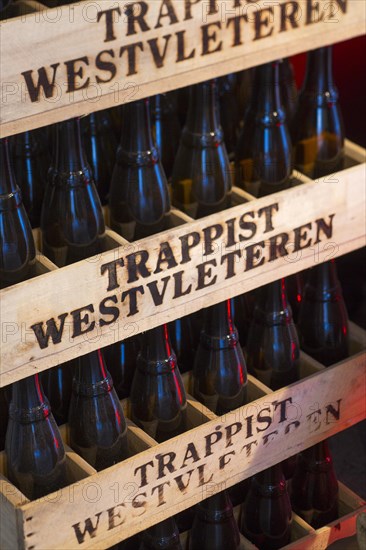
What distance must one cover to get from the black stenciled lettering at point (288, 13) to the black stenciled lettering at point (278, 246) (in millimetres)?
265

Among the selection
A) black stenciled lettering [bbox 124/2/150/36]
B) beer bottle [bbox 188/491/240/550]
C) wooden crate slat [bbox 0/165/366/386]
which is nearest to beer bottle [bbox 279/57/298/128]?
wooden crate slat [bbox 0/165/366/386]

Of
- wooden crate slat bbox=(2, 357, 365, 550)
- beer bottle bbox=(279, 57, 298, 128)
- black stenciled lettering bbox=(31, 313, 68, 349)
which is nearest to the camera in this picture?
black stenciled lettering bbox=(31, 313, 68, 349)

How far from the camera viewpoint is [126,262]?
127 cm

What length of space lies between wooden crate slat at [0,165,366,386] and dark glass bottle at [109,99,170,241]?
100 millimetres

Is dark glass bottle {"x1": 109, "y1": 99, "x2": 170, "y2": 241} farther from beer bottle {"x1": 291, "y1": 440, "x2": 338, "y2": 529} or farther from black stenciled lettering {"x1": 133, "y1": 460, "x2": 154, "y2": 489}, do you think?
beer bottle {"x1": 291, "y1": 440, "x2": 338, "y2": 529}

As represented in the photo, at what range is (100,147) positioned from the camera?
4.92 feet

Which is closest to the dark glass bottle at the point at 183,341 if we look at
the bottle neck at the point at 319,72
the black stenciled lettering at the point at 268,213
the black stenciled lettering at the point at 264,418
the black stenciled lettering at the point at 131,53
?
the black stenciled lettering at the point at 264,418

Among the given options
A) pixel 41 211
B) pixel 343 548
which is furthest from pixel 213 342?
pixel 343 548

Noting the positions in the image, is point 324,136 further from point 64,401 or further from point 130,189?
point 64,401

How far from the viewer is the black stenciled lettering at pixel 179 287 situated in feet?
4.33

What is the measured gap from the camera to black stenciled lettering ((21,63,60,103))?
3.68ft

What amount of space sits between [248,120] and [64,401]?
1.56 feet

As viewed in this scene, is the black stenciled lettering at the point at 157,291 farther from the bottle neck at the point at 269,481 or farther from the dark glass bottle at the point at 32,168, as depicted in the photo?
the bottle neck at the point at 269,481

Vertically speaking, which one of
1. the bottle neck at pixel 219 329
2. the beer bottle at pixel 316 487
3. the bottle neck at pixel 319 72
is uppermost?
the bottle neck at pixel 319 72
